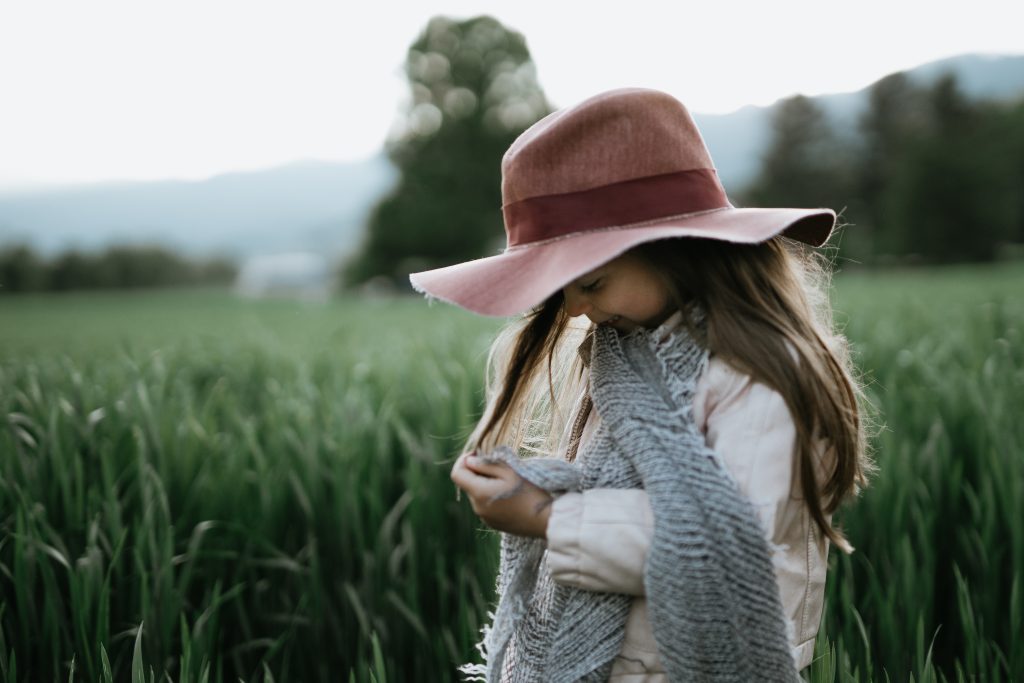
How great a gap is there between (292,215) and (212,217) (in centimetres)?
1646

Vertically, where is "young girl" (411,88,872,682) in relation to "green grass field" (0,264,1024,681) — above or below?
above

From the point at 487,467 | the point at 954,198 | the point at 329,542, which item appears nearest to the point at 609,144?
the point at 487,467

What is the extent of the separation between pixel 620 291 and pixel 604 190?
0.43ft

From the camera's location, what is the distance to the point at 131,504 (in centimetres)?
185

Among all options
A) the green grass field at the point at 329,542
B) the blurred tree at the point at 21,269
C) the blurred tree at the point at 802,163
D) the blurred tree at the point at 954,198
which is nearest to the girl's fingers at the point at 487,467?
the green grass field at the point at 329,542

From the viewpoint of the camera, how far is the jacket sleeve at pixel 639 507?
859mm

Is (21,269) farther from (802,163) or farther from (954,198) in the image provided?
(802,163)

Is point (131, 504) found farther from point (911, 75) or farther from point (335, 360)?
point (911, 75)

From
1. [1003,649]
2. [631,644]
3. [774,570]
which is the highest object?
[774,570]

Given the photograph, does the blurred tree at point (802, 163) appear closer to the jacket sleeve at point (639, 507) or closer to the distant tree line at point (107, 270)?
the distant tree line at point (107, 270)

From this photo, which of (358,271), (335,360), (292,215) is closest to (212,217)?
(292,215)

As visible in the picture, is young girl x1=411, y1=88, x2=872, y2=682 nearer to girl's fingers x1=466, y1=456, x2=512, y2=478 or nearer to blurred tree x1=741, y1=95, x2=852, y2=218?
girl's fingers x1=466, y1=456, x2=512, y2=478

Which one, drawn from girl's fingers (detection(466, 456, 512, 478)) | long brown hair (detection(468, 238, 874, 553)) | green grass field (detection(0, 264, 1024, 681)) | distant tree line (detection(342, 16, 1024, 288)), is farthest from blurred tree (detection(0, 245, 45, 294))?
long brown hair (detection(468, 238, 874, 553))

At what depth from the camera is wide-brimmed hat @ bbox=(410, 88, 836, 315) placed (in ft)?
3.02
